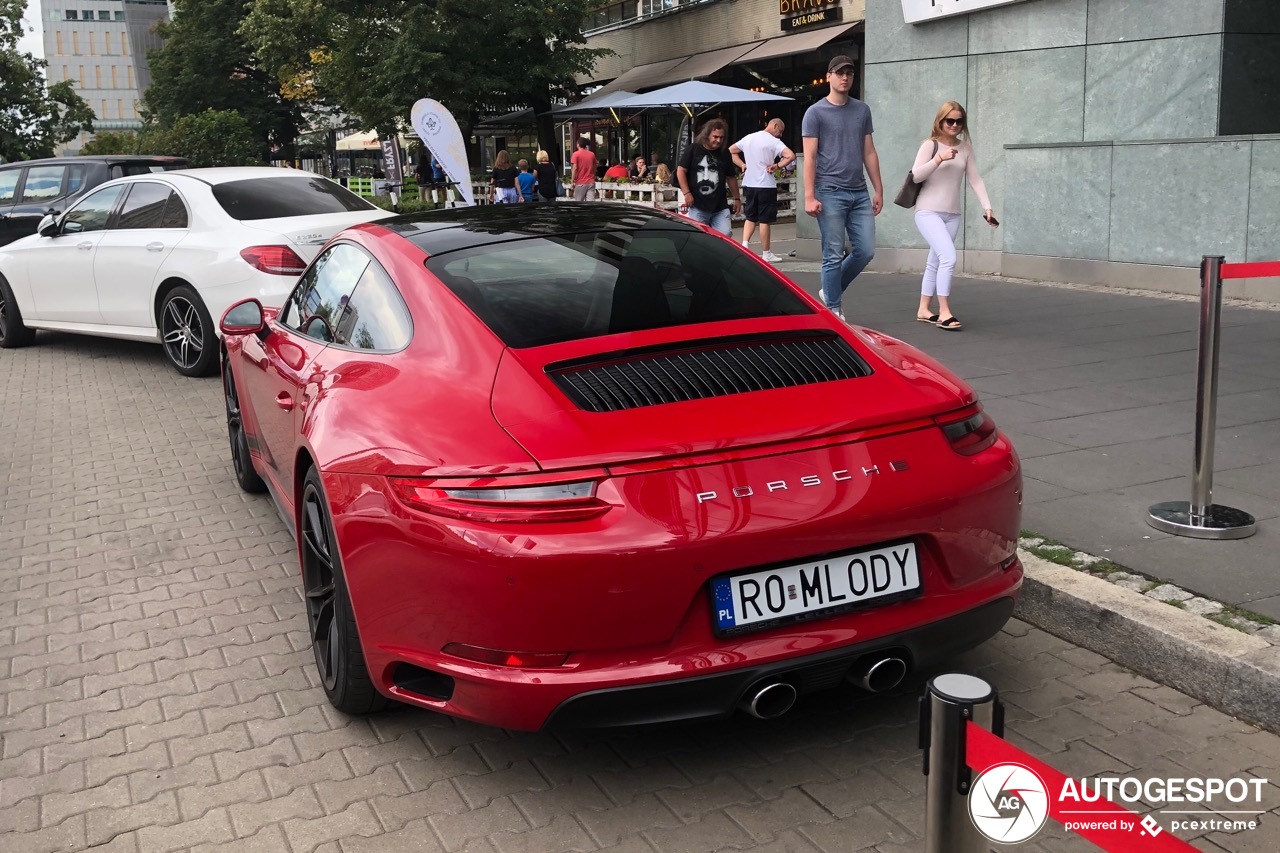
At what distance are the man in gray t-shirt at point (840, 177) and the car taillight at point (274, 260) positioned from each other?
3.72m

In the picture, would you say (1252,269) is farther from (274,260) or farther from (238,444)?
(274,260)

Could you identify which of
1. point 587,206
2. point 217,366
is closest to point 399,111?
point 217,366

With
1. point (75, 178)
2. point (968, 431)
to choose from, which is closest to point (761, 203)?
point (75, 178)

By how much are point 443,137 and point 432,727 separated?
41.0 ft

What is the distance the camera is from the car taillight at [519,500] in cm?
286

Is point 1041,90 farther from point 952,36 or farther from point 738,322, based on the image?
point 738,322

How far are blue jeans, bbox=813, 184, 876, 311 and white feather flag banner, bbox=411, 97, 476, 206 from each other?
6854 millimetres

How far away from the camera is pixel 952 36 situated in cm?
1337

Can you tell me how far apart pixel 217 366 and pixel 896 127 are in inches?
320

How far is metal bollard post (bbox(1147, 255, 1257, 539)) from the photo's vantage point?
4.49m

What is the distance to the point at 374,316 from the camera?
154 inches

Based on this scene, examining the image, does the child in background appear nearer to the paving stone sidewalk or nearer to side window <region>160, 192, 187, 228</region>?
side window <region>160, 192, 187, 228</region>

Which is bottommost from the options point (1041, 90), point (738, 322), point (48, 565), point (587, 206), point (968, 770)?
point (48, 565)

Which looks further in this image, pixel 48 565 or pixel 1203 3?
pixel 1203 3
